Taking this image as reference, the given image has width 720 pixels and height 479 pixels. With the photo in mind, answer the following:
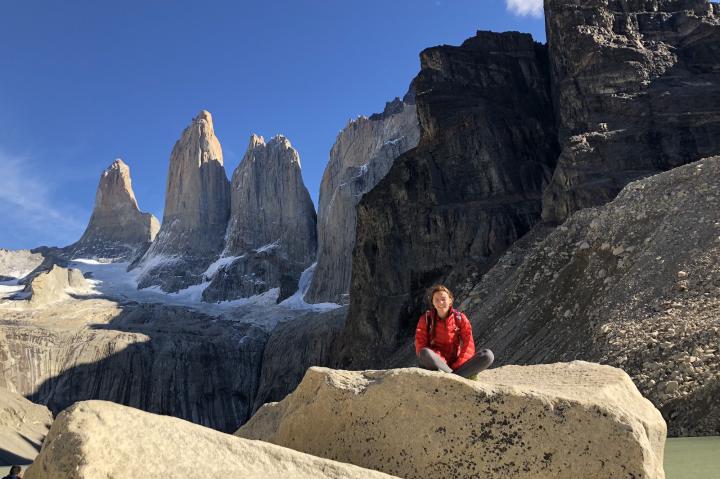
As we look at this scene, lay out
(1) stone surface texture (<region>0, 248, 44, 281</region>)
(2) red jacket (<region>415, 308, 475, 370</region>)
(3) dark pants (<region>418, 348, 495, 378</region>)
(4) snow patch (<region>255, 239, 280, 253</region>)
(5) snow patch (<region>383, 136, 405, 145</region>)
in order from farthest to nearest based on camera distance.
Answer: (1) stone surface texture (<region>0, 248, 44, 281</region>)
(4) snow patch (<region>255, 239, 280, 253</region>)
(5) snow patch (<region>383, 136, 405, 145</region>)
(2) red jacket (<region>415, 308, 475, 370</region>)
(3) dark pants (<region>418, 348, 495, 378</region>)

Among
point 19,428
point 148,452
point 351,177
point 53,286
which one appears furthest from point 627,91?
point 53,286

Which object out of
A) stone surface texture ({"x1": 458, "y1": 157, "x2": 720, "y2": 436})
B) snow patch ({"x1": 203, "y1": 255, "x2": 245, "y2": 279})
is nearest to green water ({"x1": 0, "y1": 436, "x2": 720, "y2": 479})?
stone surface texture ({"x1": 458, "y1": 157, "x2": 720, "y2": 436})

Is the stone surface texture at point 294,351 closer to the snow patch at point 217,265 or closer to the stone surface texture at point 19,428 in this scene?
the stone surface texture at point 19,428

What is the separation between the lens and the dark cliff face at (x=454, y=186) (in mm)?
50750

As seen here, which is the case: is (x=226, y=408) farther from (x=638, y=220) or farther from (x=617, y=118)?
(x=638, y=220)

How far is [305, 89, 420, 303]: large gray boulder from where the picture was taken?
101m

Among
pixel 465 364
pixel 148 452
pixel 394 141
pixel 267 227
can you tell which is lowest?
pixel 148 452

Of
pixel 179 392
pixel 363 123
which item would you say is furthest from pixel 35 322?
pixel 363 123

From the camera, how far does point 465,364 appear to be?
6.96m

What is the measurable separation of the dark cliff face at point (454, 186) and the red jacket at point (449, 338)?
3969cm

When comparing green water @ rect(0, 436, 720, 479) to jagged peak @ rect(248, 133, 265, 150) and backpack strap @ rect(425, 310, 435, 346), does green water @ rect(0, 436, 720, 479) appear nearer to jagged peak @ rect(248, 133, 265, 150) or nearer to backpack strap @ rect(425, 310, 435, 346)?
backpack strap @ rect(425, 310, 435, 346)

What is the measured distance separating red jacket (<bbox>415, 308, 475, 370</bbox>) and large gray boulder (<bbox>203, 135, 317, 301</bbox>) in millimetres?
105262

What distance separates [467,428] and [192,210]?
13559 centimetres

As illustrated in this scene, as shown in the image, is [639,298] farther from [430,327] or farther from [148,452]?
[148,452]
